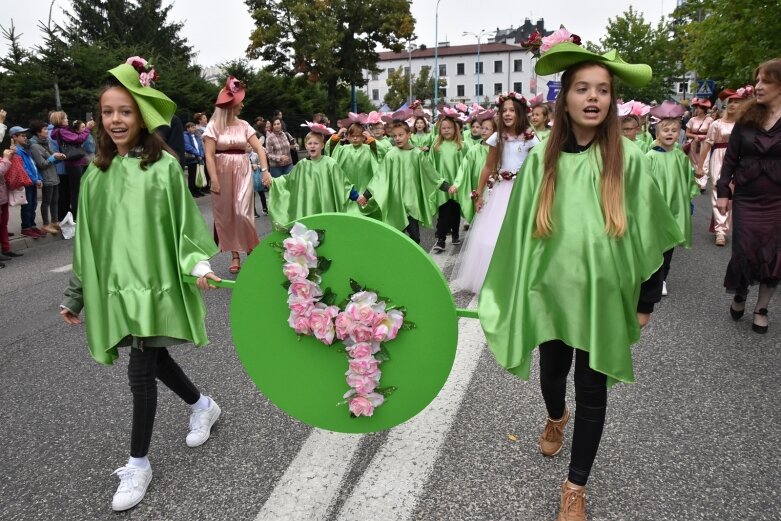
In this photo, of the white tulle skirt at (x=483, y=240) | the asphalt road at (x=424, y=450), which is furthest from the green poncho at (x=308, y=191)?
the asphalt road at (x=424, y=450)

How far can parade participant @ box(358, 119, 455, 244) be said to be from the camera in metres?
7.38

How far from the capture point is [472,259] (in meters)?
5.99

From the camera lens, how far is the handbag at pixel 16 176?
9.12m

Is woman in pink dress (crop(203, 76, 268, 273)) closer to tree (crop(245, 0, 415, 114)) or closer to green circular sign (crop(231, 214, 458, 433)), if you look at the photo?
green circular sign (crop(231, 214, 458, 433))

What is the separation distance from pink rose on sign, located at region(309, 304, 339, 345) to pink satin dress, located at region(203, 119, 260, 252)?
184 inches

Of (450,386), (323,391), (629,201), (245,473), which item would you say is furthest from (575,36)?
(245,473)

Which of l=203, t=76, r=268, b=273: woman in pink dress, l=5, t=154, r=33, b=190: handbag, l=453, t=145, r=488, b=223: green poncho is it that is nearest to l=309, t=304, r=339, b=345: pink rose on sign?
l=203, t=76, r=268, b=273: woman in pink dress

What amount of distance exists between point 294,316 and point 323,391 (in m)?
0.39

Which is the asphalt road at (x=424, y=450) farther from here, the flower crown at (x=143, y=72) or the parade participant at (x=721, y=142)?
the parade participant at (x=721, y=142)

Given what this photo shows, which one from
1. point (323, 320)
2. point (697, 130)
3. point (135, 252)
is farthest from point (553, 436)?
point (697, 130)

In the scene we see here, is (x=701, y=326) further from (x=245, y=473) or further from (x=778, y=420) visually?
(x=245, y=473)

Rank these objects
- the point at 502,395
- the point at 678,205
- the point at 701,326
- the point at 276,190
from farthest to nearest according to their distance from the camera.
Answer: the point at 276,190
the point at 678,205
the point at 701,326
the point at 502,395

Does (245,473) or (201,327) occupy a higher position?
(201,327)

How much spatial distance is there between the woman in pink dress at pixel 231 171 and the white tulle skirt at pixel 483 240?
2420 millimetres
